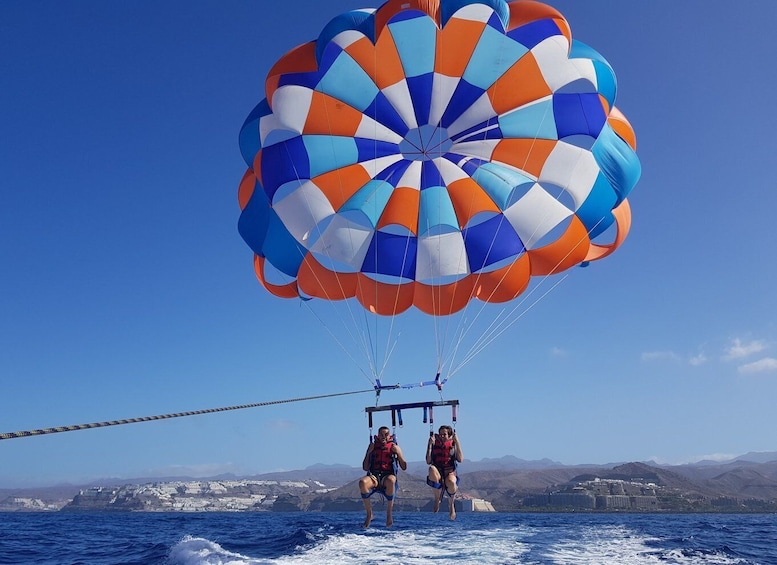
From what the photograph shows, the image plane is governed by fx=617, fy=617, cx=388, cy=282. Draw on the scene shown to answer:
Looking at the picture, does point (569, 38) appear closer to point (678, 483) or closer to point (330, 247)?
point (330, 247)

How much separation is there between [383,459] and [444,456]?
106 centimetres

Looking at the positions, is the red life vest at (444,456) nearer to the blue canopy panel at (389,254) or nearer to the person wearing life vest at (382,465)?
the person wearing life vest at (382,465)

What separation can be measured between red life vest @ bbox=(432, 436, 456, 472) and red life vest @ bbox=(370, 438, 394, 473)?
0.79m

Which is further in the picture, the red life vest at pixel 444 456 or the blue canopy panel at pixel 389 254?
the blue canopy panel at pixel 389 254

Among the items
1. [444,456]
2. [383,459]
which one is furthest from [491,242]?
[383,459]

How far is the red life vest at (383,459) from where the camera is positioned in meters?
9.79

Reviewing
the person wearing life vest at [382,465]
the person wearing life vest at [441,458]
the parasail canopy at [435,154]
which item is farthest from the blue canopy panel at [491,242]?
the person wearing life vest at [382,465]

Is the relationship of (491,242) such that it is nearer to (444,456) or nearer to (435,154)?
(435,154)

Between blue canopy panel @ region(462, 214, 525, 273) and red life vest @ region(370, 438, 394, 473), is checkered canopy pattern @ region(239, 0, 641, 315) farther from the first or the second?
red life vest @ region(370, 438, 394, 473)

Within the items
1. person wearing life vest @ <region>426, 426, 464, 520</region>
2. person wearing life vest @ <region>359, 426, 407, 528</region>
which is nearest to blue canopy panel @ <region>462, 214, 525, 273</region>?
person wearing life vest @ <region>426, 426, 464, 520</region>

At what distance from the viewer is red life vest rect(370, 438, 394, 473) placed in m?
9.79

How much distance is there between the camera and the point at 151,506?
414 feet

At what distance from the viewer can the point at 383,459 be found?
9.80 metres

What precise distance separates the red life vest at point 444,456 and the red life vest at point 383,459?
31.1 inches
